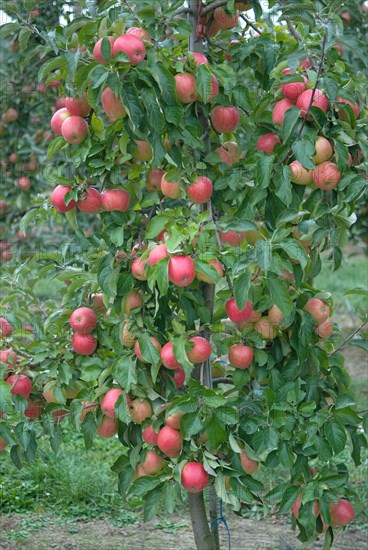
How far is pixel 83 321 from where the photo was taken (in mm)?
2000

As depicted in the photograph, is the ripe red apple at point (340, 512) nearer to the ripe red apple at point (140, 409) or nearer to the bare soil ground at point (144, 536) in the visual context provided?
the ripe red apple at point (140, 409)

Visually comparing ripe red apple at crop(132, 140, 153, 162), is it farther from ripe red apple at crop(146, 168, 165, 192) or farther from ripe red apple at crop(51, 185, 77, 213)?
ripe red apple at crop(51, 185, 77, 213)

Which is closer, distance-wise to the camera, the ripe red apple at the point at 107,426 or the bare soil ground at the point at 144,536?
the ripe red apple at the point at 107,426

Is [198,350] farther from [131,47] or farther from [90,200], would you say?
[131,47]

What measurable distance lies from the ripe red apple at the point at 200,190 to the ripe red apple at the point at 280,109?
21cm

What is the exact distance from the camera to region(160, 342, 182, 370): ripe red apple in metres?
1.76

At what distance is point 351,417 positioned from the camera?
1.89 meters

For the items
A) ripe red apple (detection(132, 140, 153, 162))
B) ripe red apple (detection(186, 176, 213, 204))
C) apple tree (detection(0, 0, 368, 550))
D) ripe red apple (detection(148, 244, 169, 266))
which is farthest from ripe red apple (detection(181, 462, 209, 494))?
ripe red apple (detection(132, 140, 153, 162))

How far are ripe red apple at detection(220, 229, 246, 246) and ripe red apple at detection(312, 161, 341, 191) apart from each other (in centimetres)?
23

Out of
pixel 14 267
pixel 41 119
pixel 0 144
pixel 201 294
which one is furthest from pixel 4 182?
pixel 201 294

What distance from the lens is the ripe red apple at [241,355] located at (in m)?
1.87

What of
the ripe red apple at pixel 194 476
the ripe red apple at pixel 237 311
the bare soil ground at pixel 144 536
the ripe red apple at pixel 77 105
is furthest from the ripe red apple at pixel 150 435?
the bare soil ground at pixel 144 536

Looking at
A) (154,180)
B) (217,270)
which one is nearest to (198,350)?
(217,270)

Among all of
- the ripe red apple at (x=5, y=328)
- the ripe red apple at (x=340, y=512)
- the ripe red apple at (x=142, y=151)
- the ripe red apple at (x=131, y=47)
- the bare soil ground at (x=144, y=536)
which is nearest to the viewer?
the ripe red apple at (x=131, y=47)
